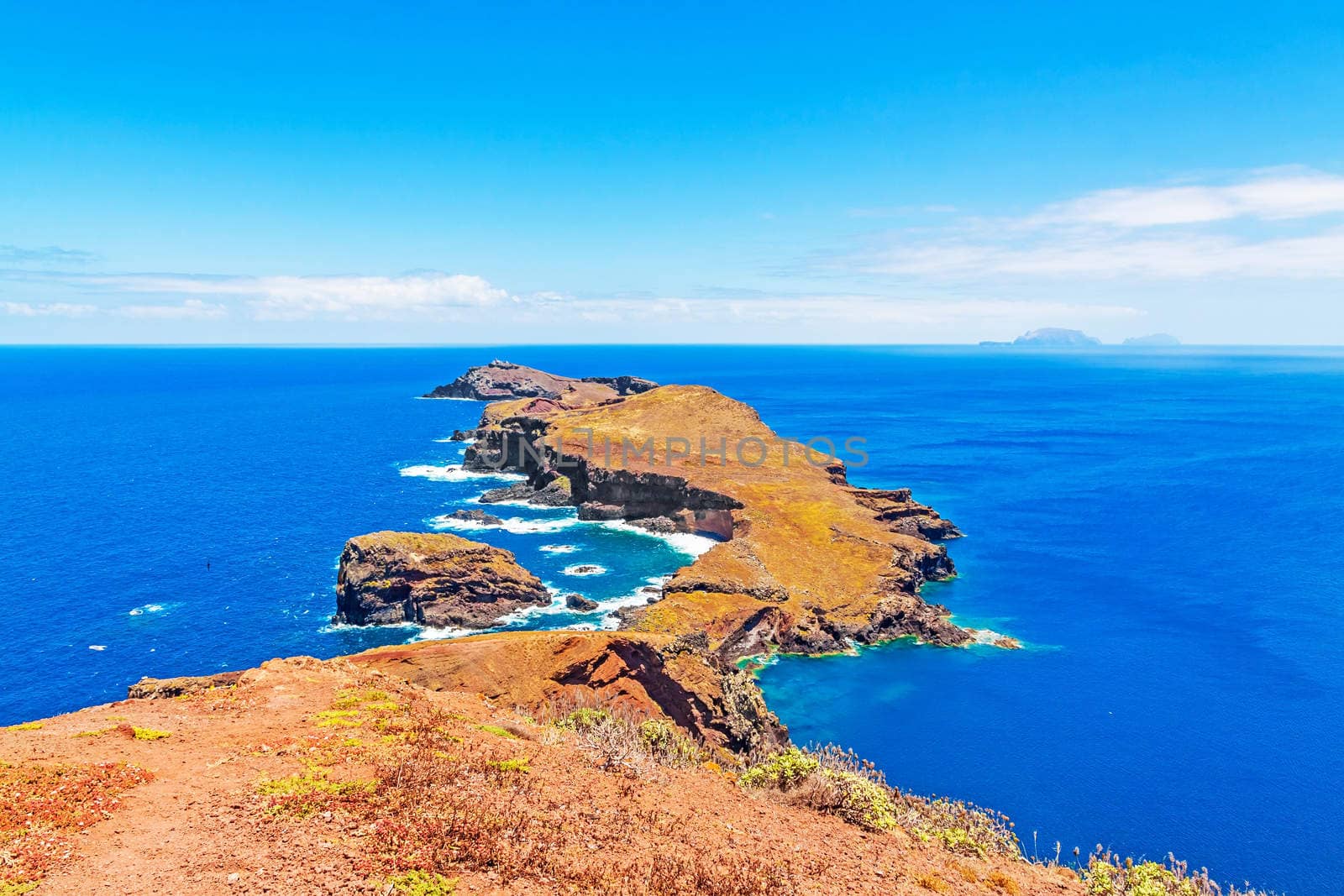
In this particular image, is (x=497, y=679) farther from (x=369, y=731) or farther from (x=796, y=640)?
(x=796, y=640)

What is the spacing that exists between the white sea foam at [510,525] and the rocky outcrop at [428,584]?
873 inches

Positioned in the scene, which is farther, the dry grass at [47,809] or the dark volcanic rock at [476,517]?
the dark volcanic rock at [476,517]

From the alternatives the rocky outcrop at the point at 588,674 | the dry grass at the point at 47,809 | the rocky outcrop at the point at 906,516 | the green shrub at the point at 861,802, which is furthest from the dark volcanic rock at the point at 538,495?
the dry grass at the point at 47,809

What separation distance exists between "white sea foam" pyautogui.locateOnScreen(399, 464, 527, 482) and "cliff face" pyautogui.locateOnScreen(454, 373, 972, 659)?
318 cm

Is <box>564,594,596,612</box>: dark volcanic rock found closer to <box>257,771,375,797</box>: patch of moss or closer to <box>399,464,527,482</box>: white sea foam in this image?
<box>257,771,375,797</box>: patch of moss

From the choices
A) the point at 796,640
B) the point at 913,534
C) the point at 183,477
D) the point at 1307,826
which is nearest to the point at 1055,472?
the point at 913,534

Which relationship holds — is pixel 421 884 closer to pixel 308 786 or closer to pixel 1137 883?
pixel 308 786

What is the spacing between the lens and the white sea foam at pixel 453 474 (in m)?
126

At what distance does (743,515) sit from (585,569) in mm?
20535

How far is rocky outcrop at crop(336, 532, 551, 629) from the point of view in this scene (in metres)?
67.4

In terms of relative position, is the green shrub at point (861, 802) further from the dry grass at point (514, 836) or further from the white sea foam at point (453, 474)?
the white sea foam at point (453, 474)

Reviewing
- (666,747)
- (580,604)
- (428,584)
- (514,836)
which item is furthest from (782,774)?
(428,584)

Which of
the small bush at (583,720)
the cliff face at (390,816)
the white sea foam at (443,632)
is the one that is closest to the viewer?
the cliff face at (390,816)

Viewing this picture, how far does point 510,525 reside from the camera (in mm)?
98875
